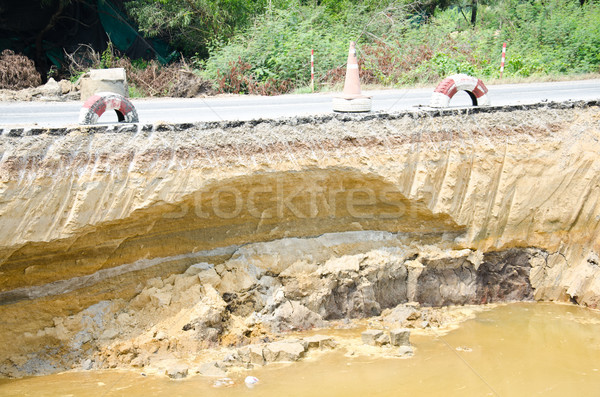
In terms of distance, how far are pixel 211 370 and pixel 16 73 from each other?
10.4 m

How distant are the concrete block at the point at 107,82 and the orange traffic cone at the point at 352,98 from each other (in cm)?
482

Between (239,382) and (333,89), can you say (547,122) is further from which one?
(333,89)

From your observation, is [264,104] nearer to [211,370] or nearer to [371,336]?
[371,336]

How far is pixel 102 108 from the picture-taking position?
6.30 m

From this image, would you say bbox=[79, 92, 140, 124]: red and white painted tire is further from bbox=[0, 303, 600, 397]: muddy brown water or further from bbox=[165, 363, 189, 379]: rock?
bbox=[165, 363, 189, 379]: rock

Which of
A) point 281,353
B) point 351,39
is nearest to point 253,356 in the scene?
point 281,353

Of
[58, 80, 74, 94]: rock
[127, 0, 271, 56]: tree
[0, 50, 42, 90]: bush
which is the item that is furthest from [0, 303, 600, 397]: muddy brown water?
[127, 0, 271, 56]: tree

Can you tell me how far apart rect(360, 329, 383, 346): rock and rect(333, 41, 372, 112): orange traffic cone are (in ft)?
9.10

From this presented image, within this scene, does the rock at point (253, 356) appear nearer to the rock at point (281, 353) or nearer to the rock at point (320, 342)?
the rock at point (281, 353)

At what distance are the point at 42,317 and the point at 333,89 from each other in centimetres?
839

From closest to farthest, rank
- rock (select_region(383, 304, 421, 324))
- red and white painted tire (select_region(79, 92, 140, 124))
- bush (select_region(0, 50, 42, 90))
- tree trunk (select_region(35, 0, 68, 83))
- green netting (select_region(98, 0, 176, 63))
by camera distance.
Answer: red and white painted tire (select_region(79, 92, 140, 124)), rock (select_region(383, 304, 421, 324)), bush (select_region(0, 50, 42, 90)), tree trunk (select_region(35, 0, 68, 83)), green netting (select_region(98, 0, 176, 63))

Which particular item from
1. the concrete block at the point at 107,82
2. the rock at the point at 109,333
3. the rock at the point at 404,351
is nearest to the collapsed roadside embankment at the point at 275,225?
the rock at the point at 109,333

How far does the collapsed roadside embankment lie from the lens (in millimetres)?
5750

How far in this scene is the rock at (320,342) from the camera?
5.86 meters
